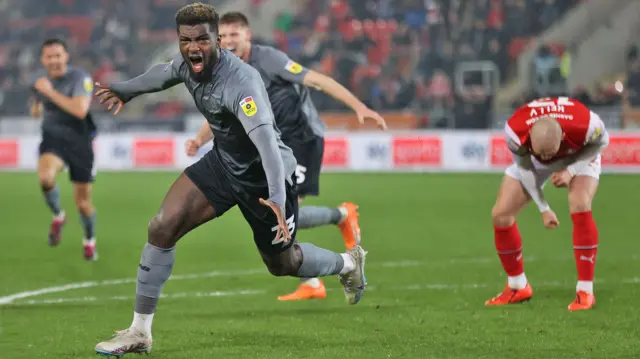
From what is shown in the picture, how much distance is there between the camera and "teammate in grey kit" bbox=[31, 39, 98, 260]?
10906 mm

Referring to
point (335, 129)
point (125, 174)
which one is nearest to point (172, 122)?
point (125, 174)

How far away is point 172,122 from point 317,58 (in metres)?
4.16

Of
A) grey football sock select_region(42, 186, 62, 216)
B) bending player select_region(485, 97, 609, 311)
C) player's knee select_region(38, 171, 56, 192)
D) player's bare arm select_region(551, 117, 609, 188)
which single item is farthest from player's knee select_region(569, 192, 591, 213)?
grey football sock select_region(42, 186, 62, 216)

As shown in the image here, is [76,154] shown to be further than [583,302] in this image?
Yes

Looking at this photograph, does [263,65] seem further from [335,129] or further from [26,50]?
[26,50]

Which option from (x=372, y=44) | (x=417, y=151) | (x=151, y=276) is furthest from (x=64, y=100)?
(x=372, y=44)

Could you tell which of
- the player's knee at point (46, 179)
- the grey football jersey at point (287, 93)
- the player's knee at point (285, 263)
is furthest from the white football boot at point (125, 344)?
the player's knee at point (46, 179)

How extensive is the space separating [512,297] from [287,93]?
2367mm

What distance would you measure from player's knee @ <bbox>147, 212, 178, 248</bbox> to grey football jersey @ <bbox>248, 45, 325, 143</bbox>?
221 cm

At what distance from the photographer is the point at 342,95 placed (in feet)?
24.2

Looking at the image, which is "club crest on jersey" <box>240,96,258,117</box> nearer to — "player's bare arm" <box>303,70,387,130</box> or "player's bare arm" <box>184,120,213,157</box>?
"player's bare arm" <box>303,70,387,130</box>

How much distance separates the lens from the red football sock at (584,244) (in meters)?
7.61

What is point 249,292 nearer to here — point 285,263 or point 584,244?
point 285,263

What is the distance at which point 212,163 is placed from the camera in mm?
6285
